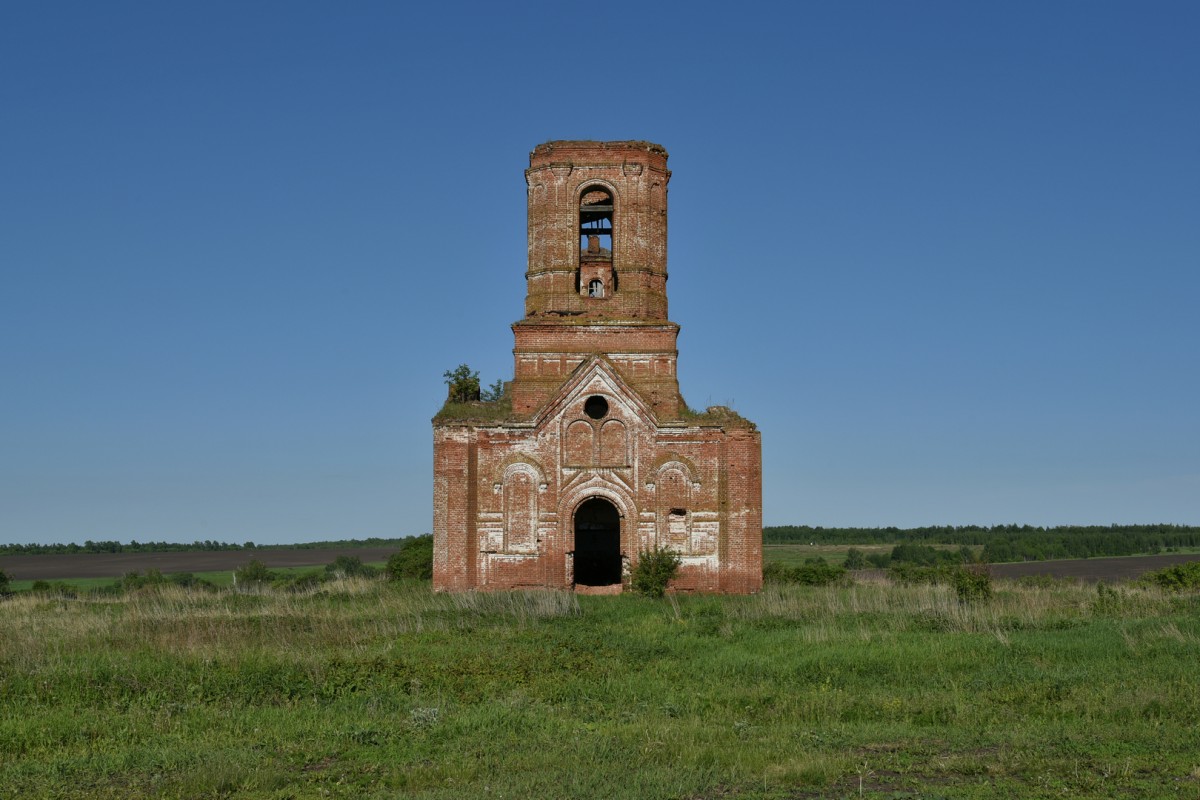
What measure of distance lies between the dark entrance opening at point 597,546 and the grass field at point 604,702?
7523 millimetres

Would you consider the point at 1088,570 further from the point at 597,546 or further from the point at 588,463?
the point at 588,463

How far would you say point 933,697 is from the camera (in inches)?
535

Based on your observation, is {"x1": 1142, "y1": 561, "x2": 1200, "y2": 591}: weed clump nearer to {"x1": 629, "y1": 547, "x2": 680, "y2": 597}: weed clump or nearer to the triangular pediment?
{"x1": 629, "y1": 547, "x2": 680, "y2": 597}: weed clump

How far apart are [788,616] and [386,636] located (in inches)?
289

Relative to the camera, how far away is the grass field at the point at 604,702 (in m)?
9.88

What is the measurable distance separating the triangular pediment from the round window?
0.66ft

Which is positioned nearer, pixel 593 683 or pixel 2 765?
pixel 2 765

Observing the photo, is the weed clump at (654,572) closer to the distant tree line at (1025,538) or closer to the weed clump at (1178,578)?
the weed clump at (1178,578)

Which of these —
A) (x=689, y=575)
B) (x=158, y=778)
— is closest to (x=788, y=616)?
(x=689, y=575)

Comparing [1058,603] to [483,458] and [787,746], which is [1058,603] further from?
[787,746]

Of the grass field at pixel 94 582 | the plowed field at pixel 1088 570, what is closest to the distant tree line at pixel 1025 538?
the plowed field at pixel 1088 570

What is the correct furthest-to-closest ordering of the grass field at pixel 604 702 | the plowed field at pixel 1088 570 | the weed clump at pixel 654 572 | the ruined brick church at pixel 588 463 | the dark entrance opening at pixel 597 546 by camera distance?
the plowed field at pixel 1088 570, the dark entrance opening at pixel 597 546, the ruined brick church at pixel 588 463, the weed clump at pixel 654 572, the grass field at pixel 604 702

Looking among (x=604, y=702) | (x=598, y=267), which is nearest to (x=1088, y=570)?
(x=598, y=267)

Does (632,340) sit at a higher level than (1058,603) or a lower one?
higher
